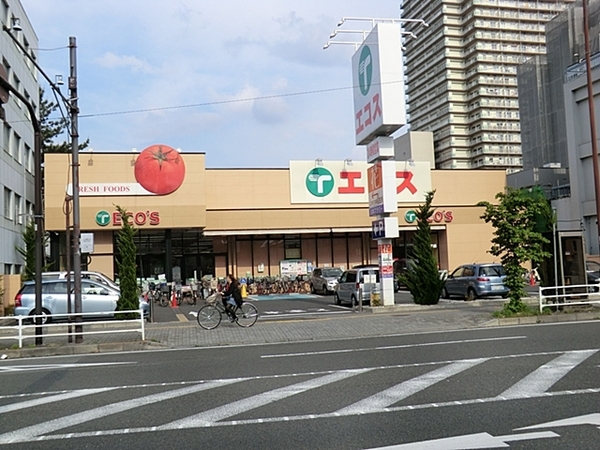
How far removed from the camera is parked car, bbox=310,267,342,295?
1367 inches

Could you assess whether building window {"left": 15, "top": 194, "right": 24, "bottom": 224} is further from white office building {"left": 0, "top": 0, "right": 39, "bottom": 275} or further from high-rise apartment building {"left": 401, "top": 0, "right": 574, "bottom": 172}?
high-rise apartment building {"left": 401, "top": 0, "right": 574, "bottom": 172}

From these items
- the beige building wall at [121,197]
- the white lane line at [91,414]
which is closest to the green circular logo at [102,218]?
the beige building wall at [121,197]

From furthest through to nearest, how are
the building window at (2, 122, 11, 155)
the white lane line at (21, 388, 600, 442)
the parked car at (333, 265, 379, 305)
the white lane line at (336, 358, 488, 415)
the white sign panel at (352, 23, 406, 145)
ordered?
the building window at (2, 122, 11, 155) < the parked car at (333, 265, 379, 305) < the white sign panel at (352, 23, 406, 145) < the white lane line at (336, 358, 488, 415) < the white lane line at (21, 388, 600, 442)

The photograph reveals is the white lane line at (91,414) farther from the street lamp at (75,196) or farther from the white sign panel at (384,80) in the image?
the white sign panel at (384,80)

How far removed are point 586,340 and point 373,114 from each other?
12.8 metres

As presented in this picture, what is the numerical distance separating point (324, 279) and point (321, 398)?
89.6ft

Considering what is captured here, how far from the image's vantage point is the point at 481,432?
6145mm

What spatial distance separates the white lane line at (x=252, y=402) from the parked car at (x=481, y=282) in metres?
16.6

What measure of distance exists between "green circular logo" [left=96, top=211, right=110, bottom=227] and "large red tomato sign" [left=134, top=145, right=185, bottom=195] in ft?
8.83

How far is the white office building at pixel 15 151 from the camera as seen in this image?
3183 centimetres

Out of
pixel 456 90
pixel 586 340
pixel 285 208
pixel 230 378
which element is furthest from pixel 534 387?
pixel 456 90

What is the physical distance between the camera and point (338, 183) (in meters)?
41.5

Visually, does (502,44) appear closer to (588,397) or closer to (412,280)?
(412,280)

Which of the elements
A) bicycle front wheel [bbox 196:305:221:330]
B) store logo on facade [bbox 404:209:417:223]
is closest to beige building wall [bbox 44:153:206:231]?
store logo on facade [bbox 404:209:417:223]
